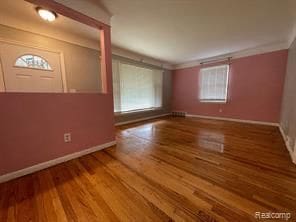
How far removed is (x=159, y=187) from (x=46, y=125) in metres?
1.63

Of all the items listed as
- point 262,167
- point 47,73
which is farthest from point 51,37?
point 262,167

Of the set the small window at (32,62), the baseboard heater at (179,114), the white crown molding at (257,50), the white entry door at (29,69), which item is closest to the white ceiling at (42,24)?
the white entry door at (29,69)

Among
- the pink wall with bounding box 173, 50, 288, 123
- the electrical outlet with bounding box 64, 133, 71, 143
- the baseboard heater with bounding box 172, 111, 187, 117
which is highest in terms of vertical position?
the pink wall with bounding box 173, 50, 288, 123

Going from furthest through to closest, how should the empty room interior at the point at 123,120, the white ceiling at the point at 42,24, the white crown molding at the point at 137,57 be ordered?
the white crown molding at the point at 137,57
the white ceiling at the point at 42,24
the empty room interior at the point at 123,120

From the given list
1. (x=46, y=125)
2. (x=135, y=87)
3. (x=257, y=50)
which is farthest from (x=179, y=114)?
(x=46, y=125)

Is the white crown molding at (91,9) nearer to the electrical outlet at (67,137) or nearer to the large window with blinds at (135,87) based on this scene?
the large window with blinds at (135,87)

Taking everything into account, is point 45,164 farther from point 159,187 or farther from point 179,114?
point 179,114

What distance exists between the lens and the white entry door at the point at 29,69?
235 centimetres

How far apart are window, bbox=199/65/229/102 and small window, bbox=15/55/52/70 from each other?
4901 mm

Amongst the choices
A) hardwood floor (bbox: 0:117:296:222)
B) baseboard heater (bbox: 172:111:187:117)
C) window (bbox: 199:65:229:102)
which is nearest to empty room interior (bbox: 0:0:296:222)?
hardwood floor (bbox: 0:117:296:222)

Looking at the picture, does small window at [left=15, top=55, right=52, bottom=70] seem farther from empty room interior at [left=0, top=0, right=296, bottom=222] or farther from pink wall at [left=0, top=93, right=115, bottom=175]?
pink wall at [left=0, top=93, right=115, bottom=175]

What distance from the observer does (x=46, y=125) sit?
5.76ft

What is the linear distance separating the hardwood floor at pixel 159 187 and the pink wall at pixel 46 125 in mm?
224

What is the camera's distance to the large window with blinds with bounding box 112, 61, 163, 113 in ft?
13.0
